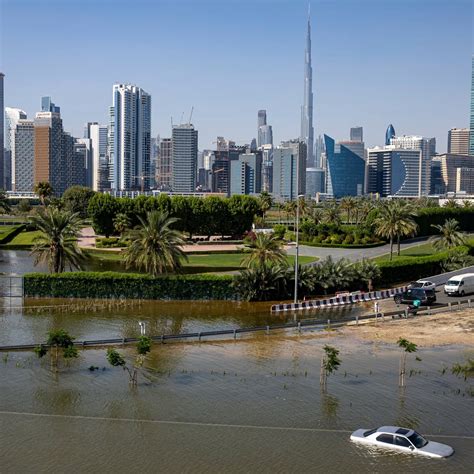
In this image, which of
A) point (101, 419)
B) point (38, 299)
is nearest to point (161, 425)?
point (101, 419)

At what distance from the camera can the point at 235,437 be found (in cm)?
2430

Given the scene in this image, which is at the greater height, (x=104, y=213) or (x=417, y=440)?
(x=104, y=213)

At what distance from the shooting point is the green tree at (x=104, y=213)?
103688 millimetres

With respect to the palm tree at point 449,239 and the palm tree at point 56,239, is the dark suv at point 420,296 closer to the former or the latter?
the palm tree at point 56,239

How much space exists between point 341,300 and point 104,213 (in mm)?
58418

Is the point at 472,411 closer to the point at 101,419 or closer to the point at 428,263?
the point at 101,419

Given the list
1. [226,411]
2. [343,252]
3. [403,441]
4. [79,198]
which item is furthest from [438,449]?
[79,198]

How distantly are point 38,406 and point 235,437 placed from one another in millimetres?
8091

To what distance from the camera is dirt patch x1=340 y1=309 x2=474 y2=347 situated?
131ft

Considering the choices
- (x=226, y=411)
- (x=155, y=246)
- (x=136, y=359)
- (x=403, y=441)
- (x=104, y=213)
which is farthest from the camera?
(x=104, y=213)

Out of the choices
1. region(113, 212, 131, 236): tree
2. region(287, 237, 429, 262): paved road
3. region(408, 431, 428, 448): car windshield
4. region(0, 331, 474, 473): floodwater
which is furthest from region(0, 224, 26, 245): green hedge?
region(408, 431, 428, 448): car windshield

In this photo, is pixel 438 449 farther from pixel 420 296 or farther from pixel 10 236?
pixel 10 236

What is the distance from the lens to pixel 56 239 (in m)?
52.7

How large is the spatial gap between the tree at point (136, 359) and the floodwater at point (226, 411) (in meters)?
0.51
